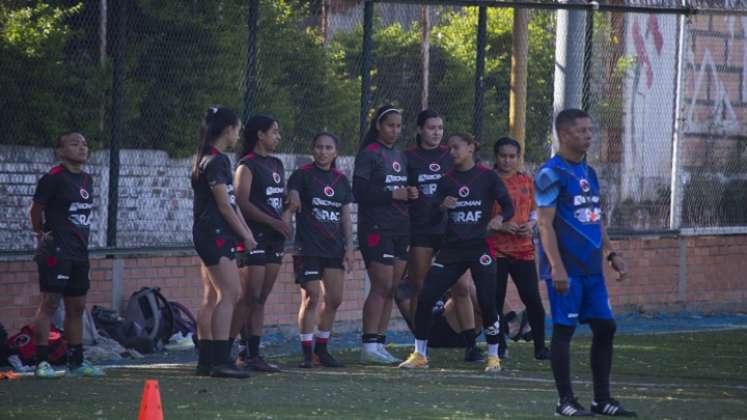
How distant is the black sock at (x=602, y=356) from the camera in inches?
345

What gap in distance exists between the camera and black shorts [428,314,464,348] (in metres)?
12.9

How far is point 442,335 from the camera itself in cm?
1299

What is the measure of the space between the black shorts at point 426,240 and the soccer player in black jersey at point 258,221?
1.20 metres

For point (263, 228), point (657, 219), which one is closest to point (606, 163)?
point (657, 219)

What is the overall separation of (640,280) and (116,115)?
686 centimetres

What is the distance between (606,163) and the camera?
17531 millimetres

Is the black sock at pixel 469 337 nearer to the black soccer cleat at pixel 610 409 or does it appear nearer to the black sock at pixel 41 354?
the black sock at pixel 41 354

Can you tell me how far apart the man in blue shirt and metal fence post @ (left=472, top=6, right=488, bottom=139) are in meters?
6.90

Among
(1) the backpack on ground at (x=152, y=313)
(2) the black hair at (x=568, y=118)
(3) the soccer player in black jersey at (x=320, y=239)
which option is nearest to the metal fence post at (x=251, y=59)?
(1) the backpack on ground at (x=152, y=313)

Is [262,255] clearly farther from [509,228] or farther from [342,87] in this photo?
[342,87]

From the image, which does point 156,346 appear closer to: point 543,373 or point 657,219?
point 543,373

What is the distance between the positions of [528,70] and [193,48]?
448 centimetres

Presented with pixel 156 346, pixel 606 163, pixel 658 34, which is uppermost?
pixel 658 34

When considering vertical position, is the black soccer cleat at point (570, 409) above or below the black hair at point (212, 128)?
below
